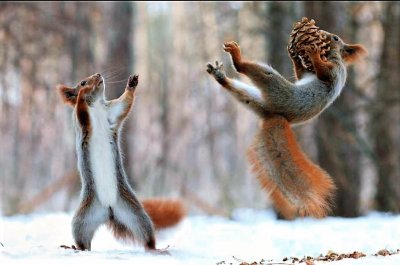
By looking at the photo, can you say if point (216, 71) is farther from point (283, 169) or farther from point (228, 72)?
point (228, 72)

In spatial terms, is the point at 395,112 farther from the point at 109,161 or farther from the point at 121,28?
the point at 109,161

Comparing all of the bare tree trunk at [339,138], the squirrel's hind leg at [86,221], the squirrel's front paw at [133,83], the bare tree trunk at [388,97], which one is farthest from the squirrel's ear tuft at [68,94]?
the bare tree trunk at [388,97]

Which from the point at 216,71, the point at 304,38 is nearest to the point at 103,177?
the point at 216,71

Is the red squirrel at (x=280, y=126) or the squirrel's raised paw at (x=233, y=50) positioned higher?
the squirrel's raised paw at (x=233, y=50)

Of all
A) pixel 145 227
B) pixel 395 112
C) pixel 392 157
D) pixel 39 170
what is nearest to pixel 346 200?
pixel 392 157

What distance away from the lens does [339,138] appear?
1112cm

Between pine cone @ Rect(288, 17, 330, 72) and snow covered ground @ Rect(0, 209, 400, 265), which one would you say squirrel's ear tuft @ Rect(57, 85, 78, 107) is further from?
pine cone @ Rect(288, 17, 330, 72)

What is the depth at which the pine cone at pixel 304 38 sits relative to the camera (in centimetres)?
564

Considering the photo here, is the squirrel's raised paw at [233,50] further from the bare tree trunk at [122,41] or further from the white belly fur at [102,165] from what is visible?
the bare tree trunk at [122,41]

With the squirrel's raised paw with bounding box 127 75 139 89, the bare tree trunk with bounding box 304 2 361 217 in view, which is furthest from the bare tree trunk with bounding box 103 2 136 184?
the squirrel's raised paw with bounding box 127 75 139 89

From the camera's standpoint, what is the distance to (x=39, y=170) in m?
26.0

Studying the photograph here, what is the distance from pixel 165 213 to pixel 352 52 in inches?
86.6

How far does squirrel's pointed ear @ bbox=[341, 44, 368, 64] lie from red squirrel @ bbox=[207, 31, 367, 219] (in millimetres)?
435

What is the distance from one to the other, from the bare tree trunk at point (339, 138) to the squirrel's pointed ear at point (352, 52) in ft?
13.4
